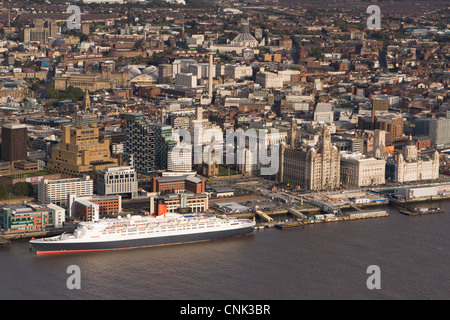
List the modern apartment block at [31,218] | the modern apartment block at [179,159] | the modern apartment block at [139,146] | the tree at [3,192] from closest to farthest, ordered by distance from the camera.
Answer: the modern apartment block at [31,218]
the tree at [3,192]
the modern apartment block at [179,159]
the modern apartment block at [139,146]

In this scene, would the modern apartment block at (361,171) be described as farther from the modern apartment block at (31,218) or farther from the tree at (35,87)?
the tree at (35,87)

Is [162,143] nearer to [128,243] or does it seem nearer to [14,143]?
[14,143]

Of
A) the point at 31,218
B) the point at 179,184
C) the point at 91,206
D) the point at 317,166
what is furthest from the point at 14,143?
the point at 317,166

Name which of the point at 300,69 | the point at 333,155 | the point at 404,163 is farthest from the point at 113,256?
the point at 300,69

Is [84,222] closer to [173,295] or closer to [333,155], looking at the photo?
[173,295]

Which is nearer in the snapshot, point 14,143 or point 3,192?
point 3,192

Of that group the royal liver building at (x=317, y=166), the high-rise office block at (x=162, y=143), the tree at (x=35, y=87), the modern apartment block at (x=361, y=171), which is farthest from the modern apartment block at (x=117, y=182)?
the tree at (x=35, y=87)
